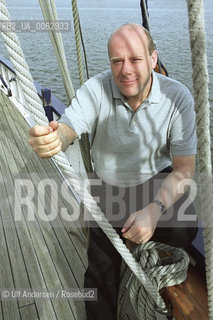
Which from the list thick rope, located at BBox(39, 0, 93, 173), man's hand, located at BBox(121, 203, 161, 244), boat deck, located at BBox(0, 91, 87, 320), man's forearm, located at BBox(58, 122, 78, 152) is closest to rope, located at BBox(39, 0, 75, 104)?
thick rope, located at BBox(39, 0, 93, 173)

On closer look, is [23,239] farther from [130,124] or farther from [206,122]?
[206,122]

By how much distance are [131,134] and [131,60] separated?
12.3 inches

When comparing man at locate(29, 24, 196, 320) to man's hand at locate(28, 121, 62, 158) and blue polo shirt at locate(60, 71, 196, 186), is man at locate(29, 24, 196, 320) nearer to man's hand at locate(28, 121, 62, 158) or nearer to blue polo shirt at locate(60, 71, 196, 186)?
blue polo shirt at locate(60, 71, 196, 186)

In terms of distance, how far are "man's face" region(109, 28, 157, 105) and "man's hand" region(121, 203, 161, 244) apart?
0.51 metres

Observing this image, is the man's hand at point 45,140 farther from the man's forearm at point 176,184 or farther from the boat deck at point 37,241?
the boat deck at point 37,241

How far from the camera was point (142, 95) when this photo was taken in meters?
1.29

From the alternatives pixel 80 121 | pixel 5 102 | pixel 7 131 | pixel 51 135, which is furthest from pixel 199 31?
pixel 5 102

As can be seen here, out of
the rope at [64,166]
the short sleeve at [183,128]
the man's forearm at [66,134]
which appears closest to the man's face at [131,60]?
the short sleeve at [183,128]

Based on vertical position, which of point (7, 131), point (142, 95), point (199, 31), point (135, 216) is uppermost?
point (199, 31)

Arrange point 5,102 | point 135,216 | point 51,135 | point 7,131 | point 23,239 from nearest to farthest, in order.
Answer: point 51,135, point 135,216, point 23,239, point 7,131, point 5,102

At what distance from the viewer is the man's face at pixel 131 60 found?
1.21m

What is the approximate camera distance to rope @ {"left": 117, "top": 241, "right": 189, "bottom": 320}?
109cm

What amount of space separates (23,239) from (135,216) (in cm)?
118

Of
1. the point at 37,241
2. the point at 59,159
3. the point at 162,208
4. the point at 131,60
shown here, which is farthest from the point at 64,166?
the point at 37,241
